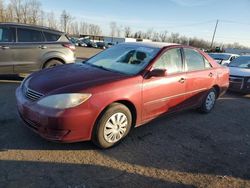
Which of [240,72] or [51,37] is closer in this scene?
[51,37]

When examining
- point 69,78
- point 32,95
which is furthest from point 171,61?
point 32,95

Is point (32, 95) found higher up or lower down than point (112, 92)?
lower down

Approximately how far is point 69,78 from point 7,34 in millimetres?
4399

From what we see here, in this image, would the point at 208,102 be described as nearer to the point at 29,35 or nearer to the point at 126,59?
the point at 126,59

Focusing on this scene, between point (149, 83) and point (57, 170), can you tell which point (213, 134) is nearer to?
point (149, 83)

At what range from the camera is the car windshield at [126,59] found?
407 cm

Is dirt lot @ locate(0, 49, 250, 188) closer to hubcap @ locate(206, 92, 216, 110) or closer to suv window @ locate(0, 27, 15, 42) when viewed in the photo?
hubcap @ locate(206, 92, 216, 110)

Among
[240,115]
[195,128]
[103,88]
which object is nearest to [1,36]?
[103,88]

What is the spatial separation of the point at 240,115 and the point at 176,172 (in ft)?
11.8

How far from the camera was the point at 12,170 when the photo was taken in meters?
2.89

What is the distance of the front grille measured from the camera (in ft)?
10.7

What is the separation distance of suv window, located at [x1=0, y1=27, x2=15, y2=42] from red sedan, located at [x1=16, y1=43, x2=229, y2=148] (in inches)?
137

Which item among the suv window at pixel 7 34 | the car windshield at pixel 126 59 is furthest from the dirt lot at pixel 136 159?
the suv window at pixel 7 34

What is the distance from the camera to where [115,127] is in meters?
3.58
